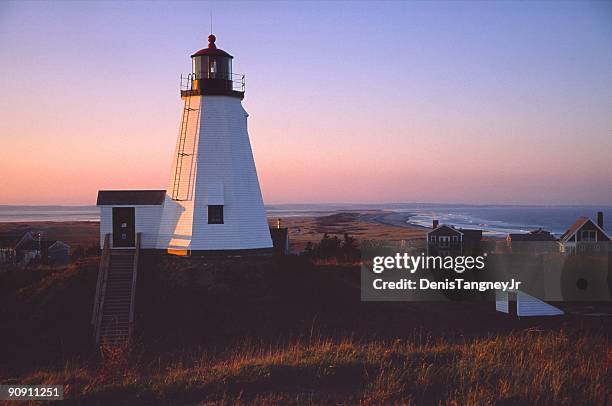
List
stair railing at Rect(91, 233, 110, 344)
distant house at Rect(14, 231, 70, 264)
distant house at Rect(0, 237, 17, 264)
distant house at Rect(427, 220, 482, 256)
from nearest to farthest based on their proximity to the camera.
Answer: stair railing at Rect(91, 233, 110, 344) < distant house at Rect(427, 220, 482, 256) < distant house at Rect(0, 237, 17, 264) < distant house at Rect(14, 231, 70, 264)

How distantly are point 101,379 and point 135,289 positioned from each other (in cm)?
1500

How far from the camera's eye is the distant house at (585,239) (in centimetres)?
4353

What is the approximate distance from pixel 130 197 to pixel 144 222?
4.18 feet

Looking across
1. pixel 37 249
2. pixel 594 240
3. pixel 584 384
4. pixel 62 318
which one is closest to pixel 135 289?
pixel 62 318

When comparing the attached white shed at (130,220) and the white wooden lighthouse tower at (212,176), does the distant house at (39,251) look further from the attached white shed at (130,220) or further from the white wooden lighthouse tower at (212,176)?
the white wooden lighthouse tower at (212,176)

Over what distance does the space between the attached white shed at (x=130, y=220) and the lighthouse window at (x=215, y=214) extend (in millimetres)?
2558

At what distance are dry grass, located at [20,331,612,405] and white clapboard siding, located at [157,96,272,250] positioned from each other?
15425mm

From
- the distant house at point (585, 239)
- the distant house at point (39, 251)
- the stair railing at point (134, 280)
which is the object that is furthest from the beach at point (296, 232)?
the stair railing at point (134, 280)

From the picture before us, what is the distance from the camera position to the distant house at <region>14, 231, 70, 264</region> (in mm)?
47219

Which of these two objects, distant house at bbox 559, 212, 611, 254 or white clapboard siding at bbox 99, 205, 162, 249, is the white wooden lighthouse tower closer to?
white clapboard siding at bbox 99, 205, 162, 249

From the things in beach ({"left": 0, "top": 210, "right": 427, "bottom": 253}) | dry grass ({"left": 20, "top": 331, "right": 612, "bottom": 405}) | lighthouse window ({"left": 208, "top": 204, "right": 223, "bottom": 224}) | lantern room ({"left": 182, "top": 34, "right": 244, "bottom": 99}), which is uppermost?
lantern room ({"left": 182, "top": 34, "right": 244, "bottom": 99})

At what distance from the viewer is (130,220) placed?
1093 inches

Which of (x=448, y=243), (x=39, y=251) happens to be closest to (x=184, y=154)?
(x=448, y=243)

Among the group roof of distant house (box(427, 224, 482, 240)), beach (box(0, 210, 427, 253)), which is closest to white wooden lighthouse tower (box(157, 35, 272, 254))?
roof of distant house (box(427, 224, 482, 240))
